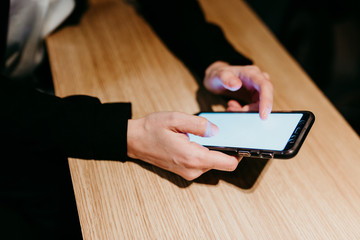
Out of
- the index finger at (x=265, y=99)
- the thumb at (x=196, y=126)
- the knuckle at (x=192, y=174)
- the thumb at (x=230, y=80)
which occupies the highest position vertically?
the index finger at (x=265, y=99)

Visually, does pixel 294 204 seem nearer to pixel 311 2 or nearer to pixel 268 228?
pixel 268 228

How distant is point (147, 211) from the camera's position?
497mm

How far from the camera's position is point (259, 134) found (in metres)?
0.51

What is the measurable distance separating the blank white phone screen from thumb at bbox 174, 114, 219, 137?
0.03 meters

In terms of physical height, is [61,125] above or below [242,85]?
below

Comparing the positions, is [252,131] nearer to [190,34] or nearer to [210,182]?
[210,182]

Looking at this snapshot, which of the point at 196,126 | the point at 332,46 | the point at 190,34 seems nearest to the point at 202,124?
the point at 196,126

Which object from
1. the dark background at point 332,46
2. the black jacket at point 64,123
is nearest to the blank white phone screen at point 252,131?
the black jacket at point 64,123

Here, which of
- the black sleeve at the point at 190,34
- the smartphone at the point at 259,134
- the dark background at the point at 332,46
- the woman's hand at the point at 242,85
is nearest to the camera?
the smartphone at the point at 259,134

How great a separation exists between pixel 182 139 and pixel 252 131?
142 mm

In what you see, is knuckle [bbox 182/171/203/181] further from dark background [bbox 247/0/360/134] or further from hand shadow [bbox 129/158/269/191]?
dark background [bbox 247/0/360/134]

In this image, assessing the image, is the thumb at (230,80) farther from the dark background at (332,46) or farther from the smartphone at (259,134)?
the dark background at (332,46)

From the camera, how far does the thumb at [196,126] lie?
1.64 feet

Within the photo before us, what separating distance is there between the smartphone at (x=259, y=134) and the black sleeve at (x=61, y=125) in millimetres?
168
